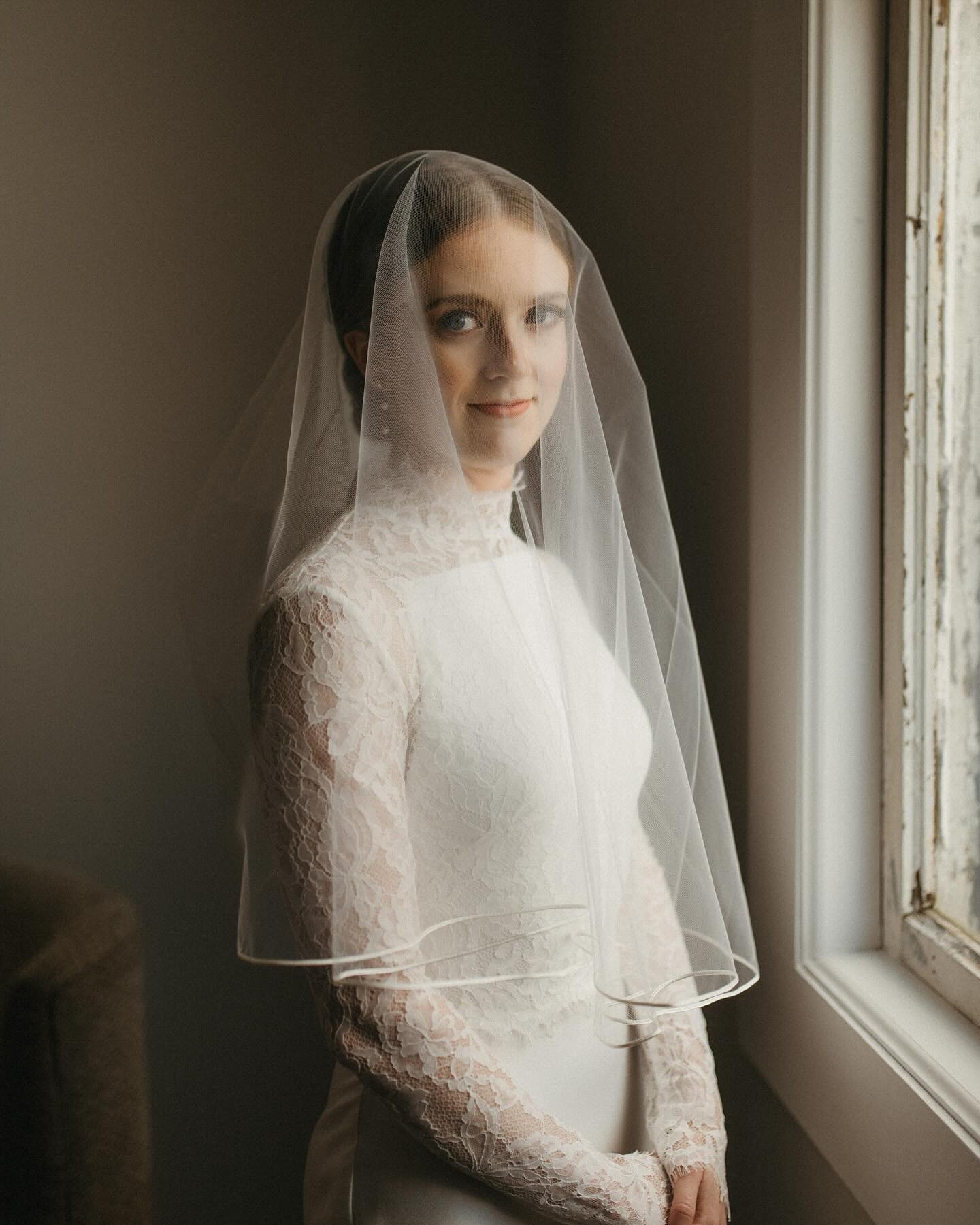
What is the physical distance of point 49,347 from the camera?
4.03 ft

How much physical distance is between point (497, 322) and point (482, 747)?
366 millimetres

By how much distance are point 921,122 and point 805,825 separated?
2.14 feet

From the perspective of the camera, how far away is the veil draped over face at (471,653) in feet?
2.51

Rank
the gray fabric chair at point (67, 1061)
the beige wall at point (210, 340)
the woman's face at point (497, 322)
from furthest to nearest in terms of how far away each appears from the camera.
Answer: the beige wall at point (210, 340), the woman's face at point (497, 322), the gray fabric chair at point (67, 1061)

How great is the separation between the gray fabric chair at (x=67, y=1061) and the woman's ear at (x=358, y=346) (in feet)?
1.72

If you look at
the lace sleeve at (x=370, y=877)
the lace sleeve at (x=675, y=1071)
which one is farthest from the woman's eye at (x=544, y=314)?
the lace sleeve at (x=675, y=1071)

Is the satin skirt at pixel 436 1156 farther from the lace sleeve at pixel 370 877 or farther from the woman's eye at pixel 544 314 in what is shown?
the woman's eye at pixel 544 314

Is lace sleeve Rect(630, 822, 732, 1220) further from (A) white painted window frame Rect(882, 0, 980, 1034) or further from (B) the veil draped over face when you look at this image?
(A) white painted window frame Rect(882, 0, 980, 1034)

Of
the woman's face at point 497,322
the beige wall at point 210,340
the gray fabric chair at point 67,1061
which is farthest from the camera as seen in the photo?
the beige wall at point 210,340

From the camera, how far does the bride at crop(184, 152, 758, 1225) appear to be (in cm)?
77

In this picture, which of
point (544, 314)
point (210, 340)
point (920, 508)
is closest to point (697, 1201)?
point (920, 508)

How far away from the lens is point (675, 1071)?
95cm

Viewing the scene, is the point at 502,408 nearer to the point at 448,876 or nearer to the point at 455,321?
the point at 455,321

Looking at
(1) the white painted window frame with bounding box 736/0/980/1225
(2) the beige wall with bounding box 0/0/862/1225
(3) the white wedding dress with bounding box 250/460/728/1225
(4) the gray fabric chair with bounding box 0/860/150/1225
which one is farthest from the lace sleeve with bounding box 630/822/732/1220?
(4) the gray fabric chair with bounding box 0/860/150/1225
